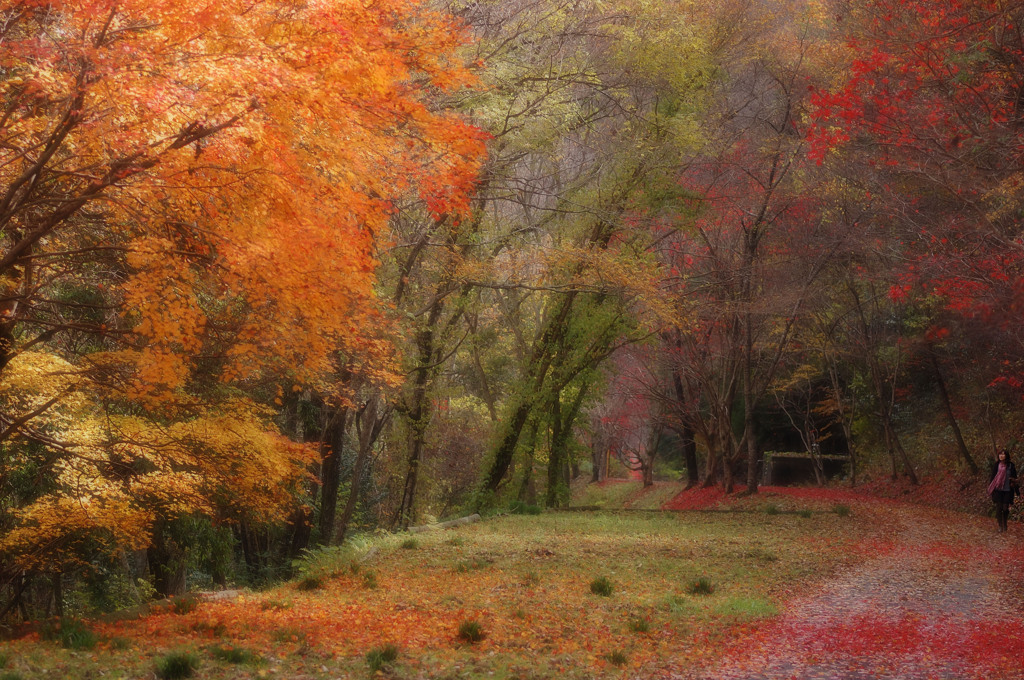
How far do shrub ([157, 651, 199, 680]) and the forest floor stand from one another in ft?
0.12

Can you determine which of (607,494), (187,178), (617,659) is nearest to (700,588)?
(617,659)

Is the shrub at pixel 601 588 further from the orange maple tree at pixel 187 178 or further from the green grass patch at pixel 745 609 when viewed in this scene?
the orange maple tree at pixel 187 178

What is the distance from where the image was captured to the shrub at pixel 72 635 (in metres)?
6.88

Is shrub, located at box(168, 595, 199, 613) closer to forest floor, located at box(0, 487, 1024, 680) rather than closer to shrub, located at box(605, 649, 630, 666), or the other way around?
forest floor, located at box(0, 487, 1024, 680)

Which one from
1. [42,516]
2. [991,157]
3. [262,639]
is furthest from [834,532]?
[42,516]

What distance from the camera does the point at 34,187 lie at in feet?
21.7

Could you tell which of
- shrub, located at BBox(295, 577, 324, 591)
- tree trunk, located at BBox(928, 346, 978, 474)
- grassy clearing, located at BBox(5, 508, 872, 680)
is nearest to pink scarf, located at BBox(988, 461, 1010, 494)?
grassy clearing, located at BBox(5, 508, 872, 680)

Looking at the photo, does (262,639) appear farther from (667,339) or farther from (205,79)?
(667,339)

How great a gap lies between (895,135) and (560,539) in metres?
8.65

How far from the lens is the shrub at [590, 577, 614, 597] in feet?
31.9

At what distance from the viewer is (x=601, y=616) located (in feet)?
28.4

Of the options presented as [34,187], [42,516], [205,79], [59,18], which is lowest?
[42,516]

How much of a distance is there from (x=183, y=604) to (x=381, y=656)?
318 cm

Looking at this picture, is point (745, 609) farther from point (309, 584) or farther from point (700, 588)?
point (309, 584)
